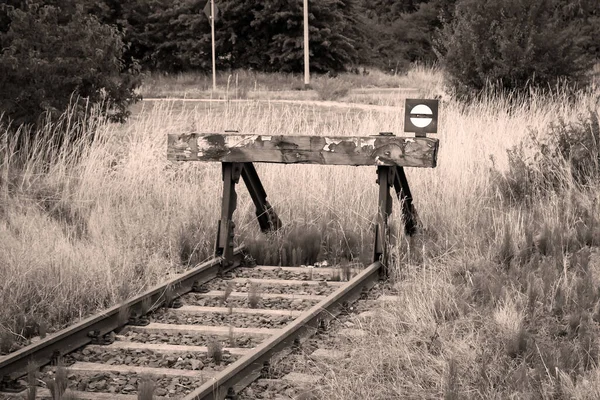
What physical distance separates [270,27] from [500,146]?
35.1 meters

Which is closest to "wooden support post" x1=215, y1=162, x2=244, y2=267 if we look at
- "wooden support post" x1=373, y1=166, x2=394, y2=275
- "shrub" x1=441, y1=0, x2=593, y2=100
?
"wooden support post" x1=373, y1=166, x2=394, y2=275

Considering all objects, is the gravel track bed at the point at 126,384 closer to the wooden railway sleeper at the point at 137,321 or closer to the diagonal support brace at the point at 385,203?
the wooden railway sleeper at the point at 137,321

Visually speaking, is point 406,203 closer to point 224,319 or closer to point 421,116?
point 421,116

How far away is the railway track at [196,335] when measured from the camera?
5.17m

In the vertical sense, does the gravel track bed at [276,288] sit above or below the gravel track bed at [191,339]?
above

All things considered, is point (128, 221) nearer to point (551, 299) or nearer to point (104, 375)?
point (104, 375)

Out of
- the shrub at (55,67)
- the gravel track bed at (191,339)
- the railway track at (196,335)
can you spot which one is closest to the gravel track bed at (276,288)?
the railway track at (196,335)

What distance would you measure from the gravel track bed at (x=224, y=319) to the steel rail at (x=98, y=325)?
6.3 inches

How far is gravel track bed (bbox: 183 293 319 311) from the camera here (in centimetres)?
703

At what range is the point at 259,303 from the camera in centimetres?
711

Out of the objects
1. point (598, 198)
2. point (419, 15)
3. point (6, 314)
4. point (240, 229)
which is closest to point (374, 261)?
point (240, 229)

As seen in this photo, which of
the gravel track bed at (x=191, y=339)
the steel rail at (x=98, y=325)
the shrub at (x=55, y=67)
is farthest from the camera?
the shrub at (x=55, y=67)

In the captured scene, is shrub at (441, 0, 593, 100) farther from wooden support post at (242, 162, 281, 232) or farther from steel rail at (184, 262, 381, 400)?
steel rail at (184, 262, 381, 400)

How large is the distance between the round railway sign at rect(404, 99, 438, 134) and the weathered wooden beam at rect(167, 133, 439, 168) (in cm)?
18
